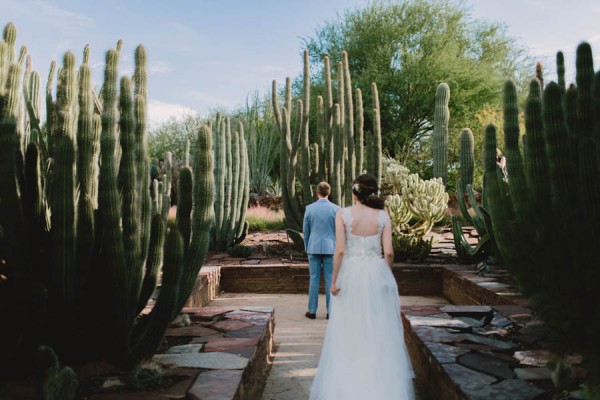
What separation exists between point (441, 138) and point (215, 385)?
1491 centimetres

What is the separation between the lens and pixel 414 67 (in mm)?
24469

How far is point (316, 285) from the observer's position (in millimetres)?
6750

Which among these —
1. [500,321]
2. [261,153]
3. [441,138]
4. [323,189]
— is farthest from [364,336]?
[261,153]

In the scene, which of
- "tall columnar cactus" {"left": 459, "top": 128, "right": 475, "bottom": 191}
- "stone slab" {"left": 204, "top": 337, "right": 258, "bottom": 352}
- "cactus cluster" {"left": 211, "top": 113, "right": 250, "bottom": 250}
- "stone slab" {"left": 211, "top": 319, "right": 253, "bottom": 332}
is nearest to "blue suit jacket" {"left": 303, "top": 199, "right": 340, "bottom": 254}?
"stone slab" {"left": 211, "top": 319, "right": 253, "bottom": 332}

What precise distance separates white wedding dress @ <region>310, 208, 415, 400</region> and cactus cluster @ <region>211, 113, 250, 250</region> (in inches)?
272

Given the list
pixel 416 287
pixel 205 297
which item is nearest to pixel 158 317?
pixel 205 297

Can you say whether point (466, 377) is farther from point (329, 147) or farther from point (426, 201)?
point (329, 147)

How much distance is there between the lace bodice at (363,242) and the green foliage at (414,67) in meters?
20.3

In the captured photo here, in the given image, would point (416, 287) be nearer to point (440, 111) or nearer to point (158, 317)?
point (158, 317)

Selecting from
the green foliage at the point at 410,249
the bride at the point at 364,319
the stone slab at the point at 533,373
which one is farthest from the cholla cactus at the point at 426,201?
the stone slab at the point at 533,373

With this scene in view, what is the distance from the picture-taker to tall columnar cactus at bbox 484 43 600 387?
3.13 metres

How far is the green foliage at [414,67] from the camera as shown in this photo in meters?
24.5

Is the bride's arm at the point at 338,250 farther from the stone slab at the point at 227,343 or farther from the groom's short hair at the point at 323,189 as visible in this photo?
the groom's short hair at the point at 323,189

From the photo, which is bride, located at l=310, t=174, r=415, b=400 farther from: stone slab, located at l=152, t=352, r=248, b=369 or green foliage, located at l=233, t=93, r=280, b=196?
green foliage, located at l=233, t=93, r=280, b=196
